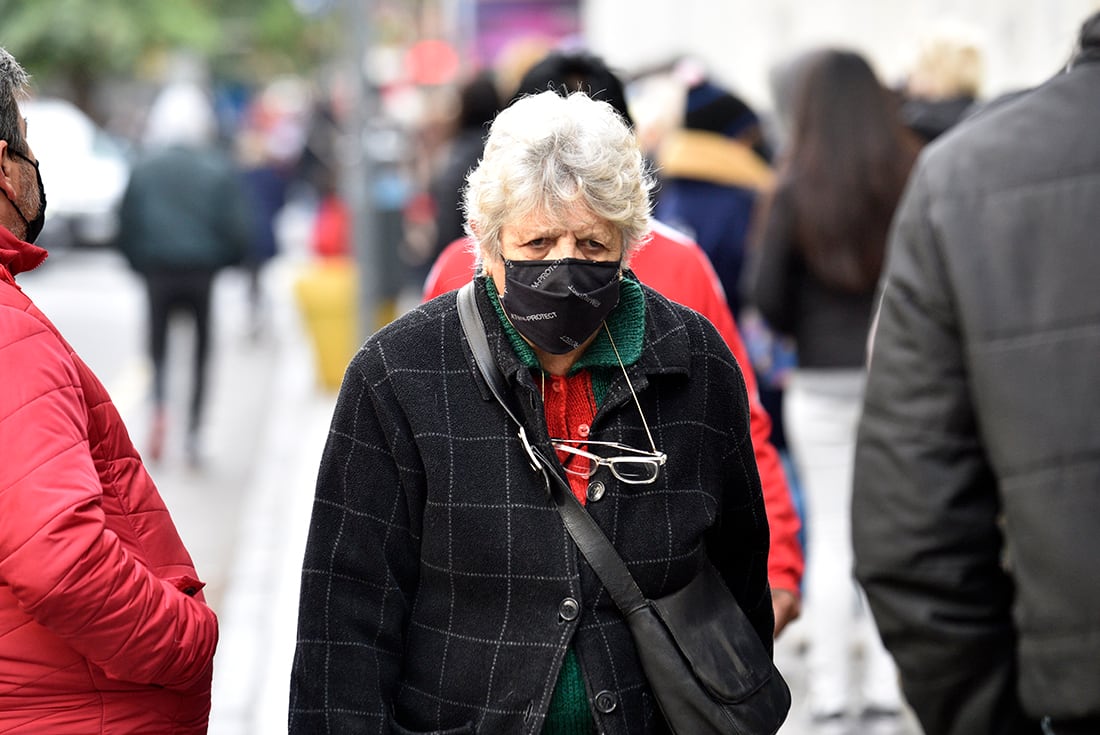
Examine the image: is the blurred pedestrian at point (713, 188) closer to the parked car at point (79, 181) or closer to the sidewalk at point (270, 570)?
the sidewalk at point (270, 570)

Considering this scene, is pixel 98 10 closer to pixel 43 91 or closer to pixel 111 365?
pixel 43 91

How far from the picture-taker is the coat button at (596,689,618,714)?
2.74 m

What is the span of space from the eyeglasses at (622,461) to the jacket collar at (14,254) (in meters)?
0.97

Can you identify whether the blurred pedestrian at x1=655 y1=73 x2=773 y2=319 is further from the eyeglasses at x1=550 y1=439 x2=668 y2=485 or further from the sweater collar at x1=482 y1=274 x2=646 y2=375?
Result: the eyeglasses at x1=550 y1=439 x2=668 y2=485

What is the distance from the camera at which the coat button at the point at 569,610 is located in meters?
2.75

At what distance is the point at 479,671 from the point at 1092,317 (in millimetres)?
1197

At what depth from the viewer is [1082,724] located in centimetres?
221

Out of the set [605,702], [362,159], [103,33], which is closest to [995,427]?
[605,702]

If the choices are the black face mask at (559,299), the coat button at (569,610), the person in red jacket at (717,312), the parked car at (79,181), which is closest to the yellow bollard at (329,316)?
the person in red jacket at (717,312)

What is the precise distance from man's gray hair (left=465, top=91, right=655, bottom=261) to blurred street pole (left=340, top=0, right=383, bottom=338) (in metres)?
7.40

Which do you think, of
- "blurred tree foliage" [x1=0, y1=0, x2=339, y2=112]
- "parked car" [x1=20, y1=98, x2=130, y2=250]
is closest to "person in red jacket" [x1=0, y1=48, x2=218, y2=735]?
"blurred tree foliage" [x1=0, y1=0, x2=339, y2=112]

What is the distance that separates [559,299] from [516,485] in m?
0.33

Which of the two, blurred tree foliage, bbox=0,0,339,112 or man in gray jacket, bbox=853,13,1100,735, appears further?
blurred tree foliage, bbox=0,0,339,112

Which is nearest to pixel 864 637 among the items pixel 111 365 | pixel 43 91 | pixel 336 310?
pixel 336 310
